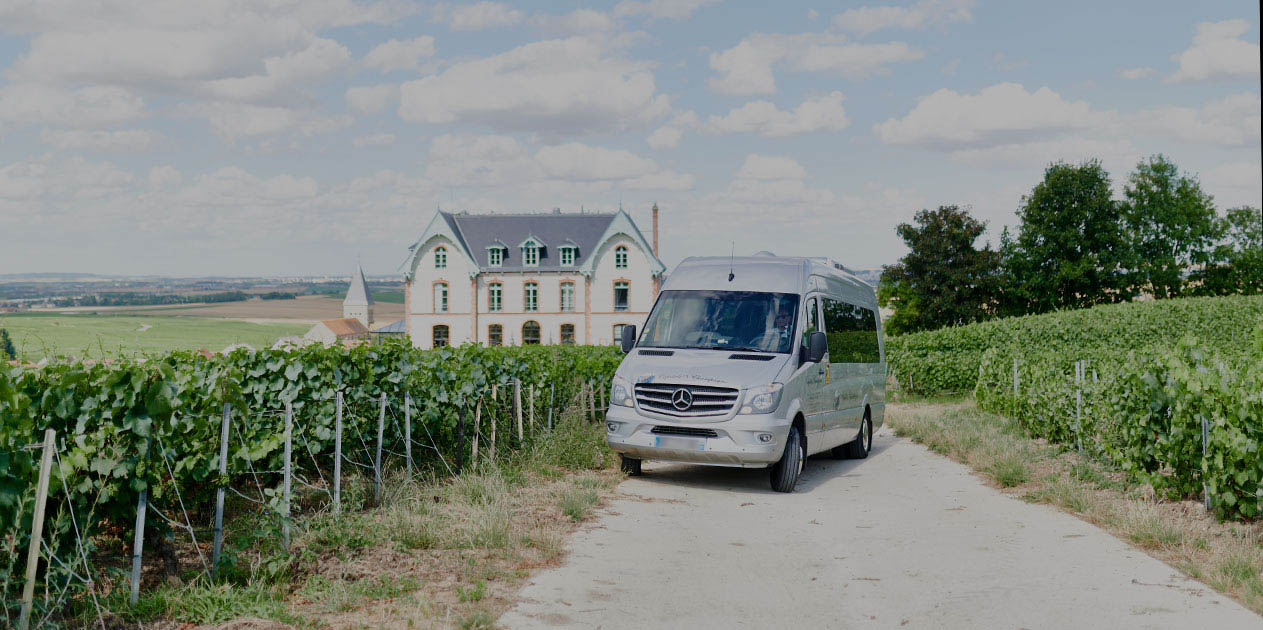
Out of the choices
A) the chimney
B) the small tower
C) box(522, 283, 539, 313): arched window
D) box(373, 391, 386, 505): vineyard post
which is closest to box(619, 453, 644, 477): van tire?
box(373, 391, 386, 505): vineyard post

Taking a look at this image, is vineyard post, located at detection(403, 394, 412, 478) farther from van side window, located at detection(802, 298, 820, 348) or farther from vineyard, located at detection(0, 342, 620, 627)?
van side window, located at detection(802, 298, 820, 348)

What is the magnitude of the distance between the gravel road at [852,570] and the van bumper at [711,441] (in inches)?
18.0

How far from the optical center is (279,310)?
107 metres

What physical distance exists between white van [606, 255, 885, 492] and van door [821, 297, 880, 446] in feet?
0.11

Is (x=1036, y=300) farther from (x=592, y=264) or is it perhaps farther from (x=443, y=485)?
(x=443, y=485)

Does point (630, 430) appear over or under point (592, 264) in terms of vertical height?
under

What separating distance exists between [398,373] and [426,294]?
205ft

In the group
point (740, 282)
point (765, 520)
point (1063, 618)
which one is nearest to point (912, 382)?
point (740, 282)

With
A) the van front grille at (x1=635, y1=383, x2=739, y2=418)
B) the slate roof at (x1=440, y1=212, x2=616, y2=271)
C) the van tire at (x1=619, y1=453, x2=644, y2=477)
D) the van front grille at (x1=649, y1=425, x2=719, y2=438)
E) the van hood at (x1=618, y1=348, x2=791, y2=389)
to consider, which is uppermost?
the slate roof at (x1=440, y1=212, x2=616, y2=271)

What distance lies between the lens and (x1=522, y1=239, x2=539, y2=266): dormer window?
72675 millimetres

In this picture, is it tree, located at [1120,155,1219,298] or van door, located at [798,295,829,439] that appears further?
tree, located at [1120,155,1219,298]

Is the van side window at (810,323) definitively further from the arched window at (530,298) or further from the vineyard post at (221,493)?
the arched window at (530,298)

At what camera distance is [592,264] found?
7169 centimetres

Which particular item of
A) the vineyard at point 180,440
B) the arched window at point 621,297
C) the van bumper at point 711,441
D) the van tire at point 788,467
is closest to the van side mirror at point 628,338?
the van bumper at point 711,441
